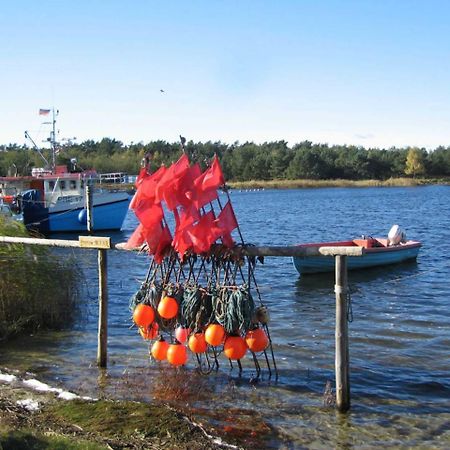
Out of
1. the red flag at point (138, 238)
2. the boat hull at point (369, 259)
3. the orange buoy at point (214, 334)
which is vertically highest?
the red flag at point (138, 238)

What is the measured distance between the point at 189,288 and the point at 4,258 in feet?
14.3

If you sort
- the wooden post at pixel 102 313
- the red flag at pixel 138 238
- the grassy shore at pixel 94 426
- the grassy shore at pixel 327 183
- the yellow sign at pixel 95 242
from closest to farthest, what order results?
the grassy shore at pixel 94 426, the red flag at pixel 138 238, the yellow sign at pixel 95 242, the wooden post at pixel 102 313, the grassy shore at pixel 327 183

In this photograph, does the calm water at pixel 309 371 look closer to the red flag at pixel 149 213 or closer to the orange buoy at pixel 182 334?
the orange buoy at pixel 182 334

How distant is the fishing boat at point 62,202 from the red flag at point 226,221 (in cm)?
2864

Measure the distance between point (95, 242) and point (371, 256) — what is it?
13.5 meters

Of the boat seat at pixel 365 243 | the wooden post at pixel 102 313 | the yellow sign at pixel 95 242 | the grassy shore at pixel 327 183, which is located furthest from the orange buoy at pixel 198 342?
the grassy shore at pixel 327 183

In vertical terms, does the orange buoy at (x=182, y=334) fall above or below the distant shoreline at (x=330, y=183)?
below

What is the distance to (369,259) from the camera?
20.7 m

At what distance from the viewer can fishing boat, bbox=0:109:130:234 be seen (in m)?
35.9

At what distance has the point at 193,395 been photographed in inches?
323

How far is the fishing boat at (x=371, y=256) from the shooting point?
19.6 m

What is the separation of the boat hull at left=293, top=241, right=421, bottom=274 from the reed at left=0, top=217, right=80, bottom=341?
849 cm

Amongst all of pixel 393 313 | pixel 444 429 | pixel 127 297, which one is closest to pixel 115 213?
pixel 127 297

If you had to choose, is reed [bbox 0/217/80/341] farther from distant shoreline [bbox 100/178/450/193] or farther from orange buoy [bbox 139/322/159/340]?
distant shoreline [bbox 100/178/450/193]
